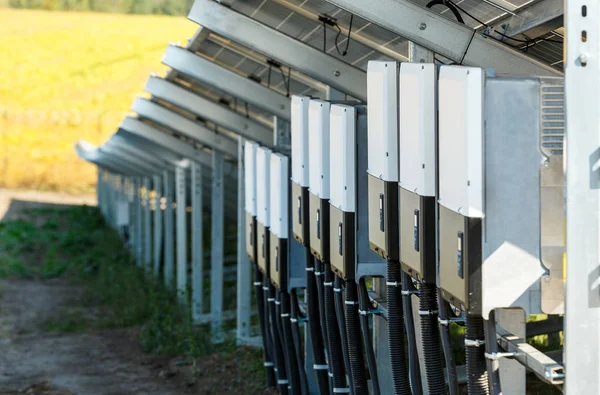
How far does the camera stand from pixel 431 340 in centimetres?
398

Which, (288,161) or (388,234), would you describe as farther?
(288,161)

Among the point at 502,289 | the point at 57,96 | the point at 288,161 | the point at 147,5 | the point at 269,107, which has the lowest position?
the point at 502,289

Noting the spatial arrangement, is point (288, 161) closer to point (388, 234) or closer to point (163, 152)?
point (388, 234)

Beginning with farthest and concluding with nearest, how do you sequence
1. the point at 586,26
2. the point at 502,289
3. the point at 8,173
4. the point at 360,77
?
the point at 8,173 < the point at 360,77 < the point at 502,289 < the point at 586,26

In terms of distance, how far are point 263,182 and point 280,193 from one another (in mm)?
548

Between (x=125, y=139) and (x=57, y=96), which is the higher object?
(x=57, y=96)

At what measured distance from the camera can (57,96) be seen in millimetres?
46812

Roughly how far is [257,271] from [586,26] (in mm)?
5139

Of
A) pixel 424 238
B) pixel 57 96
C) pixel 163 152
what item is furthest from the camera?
pixel 57 96

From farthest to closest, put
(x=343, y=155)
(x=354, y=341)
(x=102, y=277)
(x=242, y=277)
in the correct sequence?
1. (x=102, y=277)
2. (x=242, y=277)
3. (x=354, y=341)
4. (x=343, y=155)

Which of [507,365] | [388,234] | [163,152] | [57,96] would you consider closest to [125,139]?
[163,152]

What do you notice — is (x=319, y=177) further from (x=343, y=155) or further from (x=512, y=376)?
(x=512, y=376)

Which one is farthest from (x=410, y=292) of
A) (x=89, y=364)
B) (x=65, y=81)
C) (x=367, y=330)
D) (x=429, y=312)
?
(x=65, y=81)

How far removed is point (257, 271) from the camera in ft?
25.6
